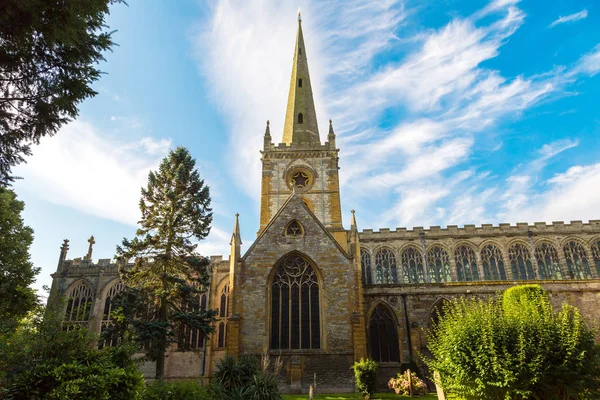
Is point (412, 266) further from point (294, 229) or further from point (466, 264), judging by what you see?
point (294, 229)

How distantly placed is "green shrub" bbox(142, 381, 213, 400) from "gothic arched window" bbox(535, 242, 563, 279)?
3441 centimetres

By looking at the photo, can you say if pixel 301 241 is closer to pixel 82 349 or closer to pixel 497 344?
pixel 497 344

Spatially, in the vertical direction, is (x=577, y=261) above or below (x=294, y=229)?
above

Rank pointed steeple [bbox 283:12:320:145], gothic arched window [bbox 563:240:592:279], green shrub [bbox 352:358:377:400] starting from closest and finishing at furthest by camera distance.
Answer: green shrub [bbox 352:358:377:400], gothic arched window [bbox 563:240:592:279], pointed steeple [bbox 283:12:320:145]

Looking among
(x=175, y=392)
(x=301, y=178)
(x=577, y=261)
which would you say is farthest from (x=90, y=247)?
(x=577, y=261)

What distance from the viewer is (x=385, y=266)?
124 feet

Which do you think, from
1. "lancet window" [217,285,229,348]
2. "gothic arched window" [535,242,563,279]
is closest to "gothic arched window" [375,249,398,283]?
"gothic arched window" [535,242,563,279]

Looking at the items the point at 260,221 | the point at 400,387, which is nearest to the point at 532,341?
the point at 400,387

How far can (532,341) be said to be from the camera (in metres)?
11.3

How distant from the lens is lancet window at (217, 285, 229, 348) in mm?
29953

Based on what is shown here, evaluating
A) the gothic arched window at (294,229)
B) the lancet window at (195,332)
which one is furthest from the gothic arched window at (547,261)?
the lancet window at (195,332)

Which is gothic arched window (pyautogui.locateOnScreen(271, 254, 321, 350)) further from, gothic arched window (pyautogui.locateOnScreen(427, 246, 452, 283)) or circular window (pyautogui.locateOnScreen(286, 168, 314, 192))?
gothic arched window (pyautogui.locateOnScreen(427, 246, 452, 283))

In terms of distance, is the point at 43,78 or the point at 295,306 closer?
the point at 43,78

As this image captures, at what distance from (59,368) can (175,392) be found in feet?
13.0
